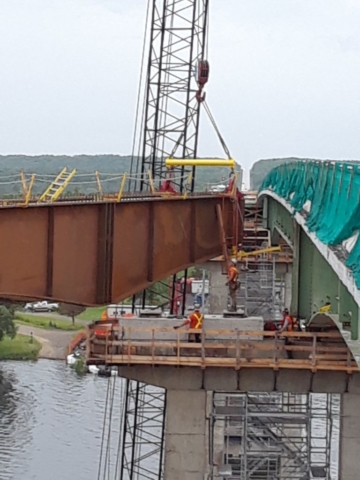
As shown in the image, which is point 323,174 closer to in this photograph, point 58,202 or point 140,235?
point 140,235

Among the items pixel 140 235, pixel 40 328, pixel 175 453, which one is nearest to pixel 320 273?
pixel 140 235

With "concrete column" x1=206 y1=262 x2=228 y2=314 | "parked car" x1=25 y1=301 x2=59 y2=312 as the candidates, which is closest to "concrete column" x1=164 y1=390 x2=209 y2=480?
"concrete column" x1=206 y1=262 x2=228 y2=314

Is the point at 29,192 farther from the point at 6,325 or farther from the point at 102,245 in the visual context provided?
the point at 6,325

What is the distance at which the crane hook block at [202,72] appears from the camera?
30.7 m

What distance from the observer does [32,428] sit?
46812mm

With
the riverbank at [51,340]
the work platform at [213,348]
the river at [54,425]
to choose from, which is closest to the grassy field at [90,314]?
the riverbank at [51,340]

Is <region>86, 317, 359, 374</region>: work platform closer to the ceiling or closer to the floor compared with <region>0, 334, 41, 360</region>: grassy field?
closer to the ceiling

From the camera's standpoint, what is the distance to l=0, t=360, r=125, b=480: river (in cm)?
4053

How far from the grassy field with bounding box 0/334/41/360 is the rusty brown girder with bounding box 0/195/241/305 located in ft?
172

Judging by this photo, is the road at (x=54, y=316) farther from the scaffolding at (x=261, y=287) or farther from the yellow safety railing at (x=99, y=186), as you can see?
the yellow safety railing at (x=99, y=186)

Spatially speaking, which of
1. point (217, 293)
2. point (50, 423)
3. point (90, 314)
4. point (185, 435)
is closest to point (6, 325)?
point (90, 314)

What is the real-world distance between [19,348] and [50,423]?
23666mm

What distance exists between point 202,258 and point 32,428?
31612 millimetres

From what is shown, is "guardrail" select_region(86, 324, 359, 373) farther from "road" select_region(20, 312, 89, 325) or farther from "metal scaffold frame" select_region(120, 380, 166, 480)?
"road" select_region(20, 312, 89, 325)
